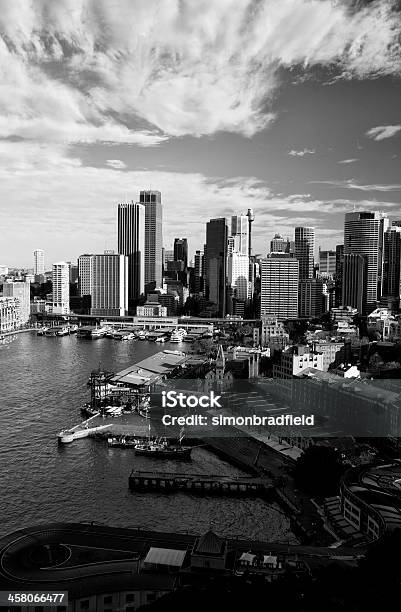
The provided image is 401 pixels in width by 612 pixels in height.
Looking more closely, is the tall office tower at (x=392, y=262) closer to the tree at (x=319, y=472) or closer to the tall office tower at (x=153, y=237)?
the tall office tower at (x=153, y=237)

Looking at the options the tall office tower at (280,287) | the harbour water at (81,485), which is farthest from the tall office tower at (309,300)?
the harbour water at (81,485)

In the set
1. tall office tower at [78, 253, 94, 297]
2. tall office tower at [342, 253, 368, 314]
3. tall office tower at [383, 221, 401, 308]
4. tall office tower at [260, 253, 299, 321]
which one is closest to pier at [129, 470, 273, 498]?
tall office tower at [260, 253, 299, 321]

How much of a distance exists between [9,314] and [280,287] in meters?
8.01

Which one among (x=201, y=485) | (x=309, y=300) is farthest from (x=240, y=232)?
(x=201, y=485)

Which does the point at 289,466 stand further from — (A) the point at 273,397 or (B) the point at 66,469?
(B) the point at 66,469

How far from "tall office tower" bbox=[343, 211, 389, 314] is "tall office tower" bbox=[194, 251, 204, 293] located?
823cm

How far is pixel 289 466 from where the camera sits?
15.9 feet

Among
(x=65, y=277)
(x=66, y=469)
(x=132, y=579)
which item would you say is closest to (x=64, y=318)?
(x=65, y=277)

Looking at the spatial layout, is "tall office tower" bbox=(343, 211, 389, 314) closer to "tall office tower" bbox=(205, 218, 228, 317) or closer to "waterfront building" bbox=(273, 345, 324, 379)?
"tall office tower" bbox=(205, 218, 228, 317)

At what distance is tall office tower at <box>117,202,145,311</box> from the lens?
1000 inches

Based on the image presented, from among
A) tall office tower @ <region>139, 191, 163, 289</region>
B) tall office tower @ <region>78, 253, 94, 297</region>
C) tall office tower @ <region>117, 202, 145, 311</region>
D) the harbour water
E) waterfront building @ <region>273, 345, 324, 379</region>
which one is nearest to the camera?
the harbour water

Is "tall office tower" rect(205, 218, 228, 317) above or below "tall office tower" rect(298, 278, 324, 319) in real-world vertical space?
above

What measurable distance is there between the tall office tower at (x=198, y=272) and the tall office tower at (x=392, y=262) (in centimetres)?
893

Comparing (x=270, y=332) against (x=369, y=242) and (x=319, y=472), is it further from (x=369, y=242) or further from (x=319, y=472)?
(x=319, y=472)
